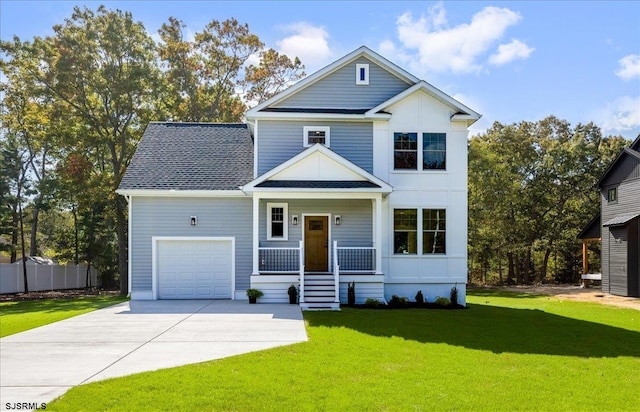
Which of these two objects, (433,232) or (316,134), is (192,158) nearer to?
(316,134)

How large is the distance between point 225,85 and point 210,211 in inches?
638

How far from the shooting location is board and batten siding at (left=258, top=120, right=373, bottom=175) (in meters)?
17.8

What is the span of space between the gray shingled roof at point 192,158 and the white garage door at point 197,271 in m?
2.09

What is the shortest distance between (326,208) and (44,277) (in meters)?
20.1

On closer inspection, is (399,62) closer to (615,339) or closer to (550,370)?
(615,339)

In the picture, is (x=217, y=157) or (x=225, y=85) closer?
(x=217, y=157)

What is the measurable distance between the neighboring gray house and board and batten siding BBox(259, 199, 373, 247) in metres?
13.6

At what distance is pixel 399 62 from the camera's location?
19297 mm

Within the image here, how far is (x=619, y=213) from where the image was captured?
81.9 ft

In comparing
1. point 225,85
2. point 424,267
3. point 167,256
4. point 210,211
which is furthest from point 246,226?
point 225,85

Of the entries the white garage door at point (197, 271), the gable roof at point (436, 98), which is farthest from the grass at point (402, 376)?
the gable roof at point (436, 98)

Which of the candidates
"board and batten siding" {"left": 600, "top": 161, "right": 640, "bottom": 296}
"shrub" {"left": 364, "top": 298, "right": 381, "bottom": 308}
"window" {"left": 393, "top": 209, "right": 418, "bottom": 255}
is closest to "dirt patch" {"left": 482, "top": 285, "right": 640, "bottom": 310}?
"board and batten siding" {"left": 600, "top": 161, "right": 640, "bottom": 296}

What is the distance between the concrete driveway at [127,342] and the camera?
23.0ft

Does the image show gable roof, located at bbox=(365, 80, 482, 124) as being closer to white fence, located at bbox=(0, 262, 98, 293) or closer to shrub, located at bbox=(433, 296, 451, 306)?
shrub, located at bbox=(433, 296, 451, 306)
